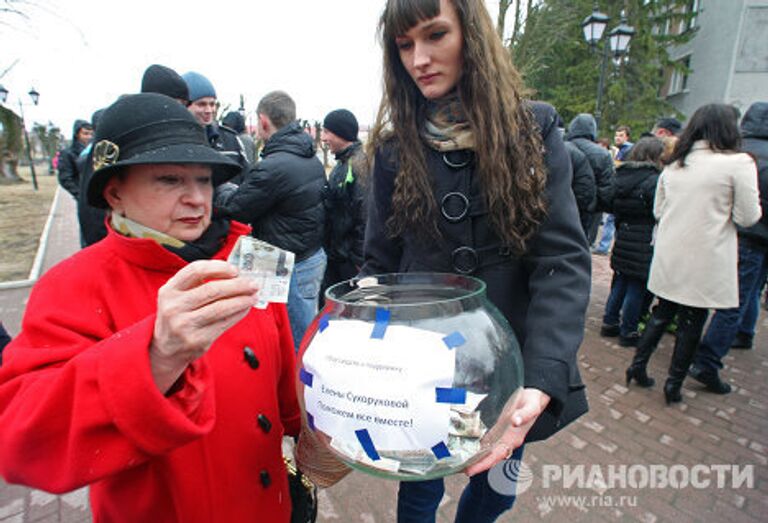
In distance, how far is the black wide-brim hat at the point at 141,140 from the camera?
115 centimetres

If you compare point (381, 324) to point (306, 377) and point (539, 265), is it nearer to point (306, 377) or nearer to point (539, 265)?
point (306, 377)

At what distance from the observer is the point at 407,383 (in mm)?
822

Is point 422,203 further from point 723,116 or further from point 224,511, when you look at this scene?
point 723,116

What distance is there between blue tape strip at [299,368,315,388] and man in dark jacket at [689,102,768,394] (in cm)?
425

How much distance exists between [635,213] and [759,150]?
1085 millimetres

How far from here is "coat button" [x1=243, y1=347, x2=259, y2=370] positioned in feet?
4.30

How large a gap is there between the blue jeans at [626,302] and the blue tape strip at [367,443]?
14.9 feet

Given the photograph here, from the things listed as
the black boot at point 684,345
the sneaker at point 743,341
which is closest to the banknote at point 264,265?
the black boot at point 684,345

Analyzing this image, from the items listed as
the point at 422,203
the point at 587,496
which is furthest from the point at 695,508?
the point at 422,203

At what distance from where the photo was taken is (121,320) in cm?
111

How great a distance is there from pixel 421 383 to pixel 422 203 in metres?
0.77

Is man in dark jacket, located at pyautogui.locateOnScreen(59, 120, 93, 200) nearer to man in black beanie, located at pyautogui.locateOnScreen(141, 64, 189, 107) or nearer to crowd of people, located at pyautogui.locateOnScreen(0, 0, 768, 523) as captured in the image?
man in black beanie, located at pyautogui.locateOnScreen(141, 64, 189, 107)

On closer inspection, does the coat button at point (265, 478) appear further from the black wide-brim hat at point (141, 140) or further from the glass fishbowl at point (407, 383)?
the black wide-brim hat at point (141, 140)

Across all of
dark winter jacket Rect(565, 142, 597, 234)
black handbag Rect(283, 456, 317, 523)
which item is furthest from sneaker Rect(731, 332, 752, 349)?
black handbag Rect(283, 456, 317, 523)
